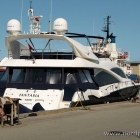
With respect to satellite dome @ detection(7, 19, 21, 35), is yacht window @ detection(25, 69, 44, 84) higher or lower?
lower

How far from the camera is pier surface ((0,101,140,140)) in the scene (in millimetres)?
7550

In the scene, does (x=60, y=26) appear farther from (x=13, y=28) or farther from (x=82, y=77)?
(x=82, y=77)

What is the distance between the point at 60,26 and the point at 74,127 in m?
7.28

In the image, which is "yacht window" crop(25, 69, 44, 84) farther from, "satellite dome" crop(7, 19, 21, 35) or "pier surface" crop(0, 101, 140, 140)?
"pier surface" crop(0, 101, 140, 140)

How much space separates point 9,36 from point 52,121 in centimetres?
692

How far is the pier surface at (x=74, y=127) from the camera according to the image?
7550mm

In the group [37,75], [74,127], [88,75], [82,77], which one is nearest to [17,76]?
[37,75]

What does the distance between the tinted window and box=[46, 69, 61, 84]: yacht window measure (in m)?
2.26

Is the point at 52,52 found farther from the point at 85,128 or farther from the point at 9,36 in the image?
the point at 85,128

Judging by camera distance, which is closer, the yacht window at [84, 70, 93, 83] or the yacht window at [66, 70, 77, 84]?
the yacht window at [66, 70, 77, 84]

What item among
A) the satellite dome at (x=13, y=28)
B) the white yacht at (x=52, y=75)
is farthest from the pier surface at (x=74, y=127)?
the satellite dome at (x=13, y=28)

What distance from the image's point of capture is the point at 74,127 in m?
8.79

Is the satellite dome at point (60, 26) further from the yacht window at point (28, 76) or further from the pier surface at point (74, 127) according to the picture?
the pier surface at point (74, 127)

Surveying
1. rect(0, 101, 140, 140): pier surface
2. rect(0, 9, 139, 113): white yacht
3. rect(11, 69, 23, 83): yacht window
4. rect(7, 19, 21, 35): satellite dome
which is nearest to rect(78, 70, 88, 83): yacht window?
rect(0, 9, 139, 113): white yacht
